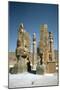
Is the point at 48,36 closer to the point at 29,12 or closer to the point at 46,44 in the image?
the point at 46,44

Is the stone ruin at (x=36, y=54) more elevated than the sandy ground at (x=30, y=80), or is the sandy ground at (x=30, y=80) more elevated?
the stone ruin at (x=36, y=54)

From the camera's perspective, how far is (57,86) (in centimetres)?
273

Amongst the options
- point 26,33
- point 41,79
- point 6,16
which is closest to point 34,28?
point 26,33

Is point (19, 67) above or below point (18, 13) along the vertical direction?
below

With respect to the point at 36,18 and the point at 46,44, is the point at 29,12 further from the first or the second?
the point at 46,44

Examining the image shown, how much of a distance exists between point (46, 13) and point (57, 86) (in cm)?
89

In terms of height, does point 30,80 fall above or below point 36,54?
below

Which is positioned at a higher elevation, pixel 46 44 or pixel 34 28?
pixel 34 28

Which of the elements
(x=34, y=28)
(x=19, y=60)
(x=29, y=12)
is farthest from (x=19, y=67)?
(x=29, y=12)

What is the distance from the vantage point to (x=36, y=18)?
2.68 m

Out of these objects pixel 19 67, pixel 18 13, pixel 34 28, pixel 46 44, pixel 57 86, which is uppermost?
pixel 18 13

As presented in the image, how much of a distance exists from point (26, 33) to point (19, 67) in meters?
0.40

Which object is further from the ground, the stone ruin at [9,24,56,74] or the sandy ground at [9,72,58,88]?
the stone ruin at [9,24,56,74]

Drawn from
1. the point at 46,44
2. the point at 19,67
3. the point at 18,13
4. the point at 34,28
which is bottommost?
the point at 19,67
